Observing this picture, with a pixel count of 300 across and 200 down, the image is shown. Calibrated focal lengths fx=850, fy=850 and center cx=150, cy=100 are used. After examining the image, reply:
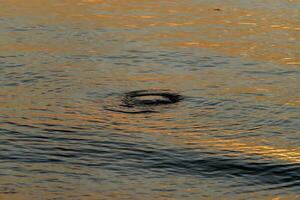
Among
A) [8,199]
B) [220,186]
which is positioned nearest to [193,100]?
[220,186]

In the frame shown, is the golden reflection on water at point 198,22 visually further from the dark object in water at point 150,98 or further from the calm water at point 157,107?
the dark object in water at point 150,98

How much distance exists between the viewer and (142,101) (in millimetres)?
7125

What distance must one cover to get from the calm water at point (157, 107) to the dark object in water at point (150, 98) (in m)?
0.10

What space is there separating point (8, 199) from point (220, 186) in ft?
4.25

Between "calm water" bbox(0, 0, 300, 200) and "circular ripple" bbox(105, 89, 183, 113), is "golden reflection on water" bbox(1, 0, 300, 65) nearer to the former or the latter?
"calm water" bbox(0, 0, 300, 200)

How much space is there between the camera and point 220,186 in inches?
207

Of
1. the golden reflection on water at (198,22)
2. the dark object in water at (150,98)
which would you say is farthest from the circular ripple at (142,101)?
the golden reflection on water at (198,22)

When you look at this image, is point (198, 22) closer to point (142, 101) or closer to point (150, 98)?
point (150, 98)

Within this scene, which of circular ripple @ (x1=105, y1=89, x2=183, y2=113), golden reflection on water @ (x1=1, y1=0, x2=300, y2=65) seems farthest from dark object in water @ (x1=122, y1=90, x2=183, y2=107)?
golden reflection on water @ (x1=1, y1=0, x2=300, y2=65)

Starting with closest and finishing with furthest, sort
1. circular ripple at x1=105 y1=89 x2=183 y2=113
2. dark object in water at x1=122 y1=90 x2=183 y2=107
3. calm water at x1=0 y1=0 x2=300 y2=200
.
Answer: calm water at x1=0 y1=0 x2=300 y2=200
circular ripple at x1=105 y1=89 x2=183 y2=113
dark object in water at x1=122 y1=90 x2=183 y2=107

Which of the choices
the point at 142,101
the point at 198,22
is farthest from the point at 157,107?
the point at 198,22

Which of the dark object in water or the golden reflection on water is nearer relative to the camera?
the dark object in water

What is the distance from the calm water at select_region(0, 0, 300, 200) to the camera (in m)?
5.35

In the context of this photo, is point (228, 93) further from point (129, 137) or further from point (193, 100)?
point (129, 137)
